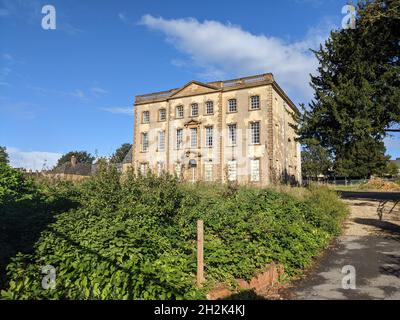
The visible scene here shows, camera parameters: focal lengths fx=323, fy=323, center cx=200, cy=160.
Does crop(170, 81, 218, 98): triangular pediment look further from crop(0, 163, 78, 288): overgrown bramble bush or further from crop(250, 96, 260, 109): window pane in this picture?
crop(0, 163, 78, 288): overgrown bramble bush

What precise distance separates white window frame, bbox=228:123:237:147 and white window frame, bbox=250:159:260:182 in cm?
273

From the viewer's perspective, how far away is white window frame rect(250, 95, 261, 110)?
30.9 meters

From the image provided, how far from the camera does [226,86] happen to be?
33.0m

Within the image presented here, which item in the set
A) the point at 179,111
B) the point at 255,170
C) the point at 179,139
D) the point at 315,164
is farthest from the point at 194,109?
the point at 315,164

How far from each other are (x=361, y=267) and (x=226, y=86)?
89.1 feet

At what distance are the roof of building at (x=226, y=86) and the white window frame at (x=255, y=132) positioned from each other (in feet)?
12.2

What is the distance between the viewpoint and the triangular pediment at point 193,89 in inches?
1323

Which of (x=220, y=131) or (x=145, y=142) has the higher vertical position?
(x=220, y=131)

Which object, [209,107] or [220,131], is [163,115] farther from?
[220,131]

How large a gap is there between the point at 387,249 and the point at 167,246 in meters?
6.83

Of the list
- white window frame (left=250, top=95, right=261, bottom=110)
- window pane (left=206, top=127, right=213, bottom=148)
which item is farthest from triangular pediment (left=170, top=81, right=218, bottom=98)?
white window frame (left=250, top=95, right=261, bottom=110)
